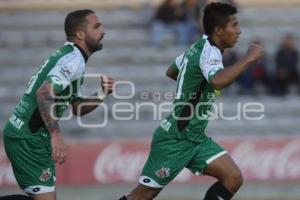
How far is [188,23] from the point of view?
645 inches

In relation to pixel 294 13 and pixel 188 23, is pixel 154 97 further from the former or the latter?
pixel 294 13

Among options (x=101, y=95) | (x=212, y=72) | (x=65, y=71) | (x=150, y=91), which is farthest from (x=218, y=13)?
(x=150, y=91)

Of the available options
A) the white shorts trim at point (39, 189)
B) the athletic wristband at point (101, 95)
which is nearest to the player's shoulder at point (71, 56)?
the athletic wristband at point (101, 95)

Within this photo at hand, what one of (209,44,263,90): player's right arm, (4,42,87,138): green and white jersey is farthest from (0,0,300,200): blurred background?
(209,44,263,90): player's right arm

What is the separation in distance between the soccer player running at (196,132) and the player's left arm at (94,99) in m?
0.65

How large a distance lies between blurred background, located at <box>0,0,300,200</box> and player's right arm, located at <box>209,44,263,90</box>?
5.96 metres

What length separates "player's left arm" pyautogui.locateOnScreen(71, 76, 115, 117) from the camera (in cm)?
793

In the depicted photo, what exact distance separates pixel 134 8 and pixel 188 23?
1442mm

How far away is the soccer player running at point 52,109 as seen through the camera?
761 centimetres

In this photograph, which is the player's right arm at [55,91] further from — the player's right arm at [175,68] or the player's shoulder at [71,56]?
the player's right arm at [175,68]

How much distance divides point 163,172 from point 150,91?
751cm

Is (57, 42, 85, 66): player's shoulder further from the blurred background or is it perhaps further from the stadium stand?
the stadium stand

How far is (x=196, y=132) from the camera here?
8.22 m

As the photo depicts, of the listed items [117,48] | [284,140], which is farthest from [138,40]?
[284,140]
